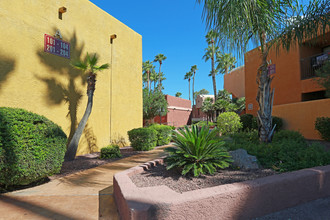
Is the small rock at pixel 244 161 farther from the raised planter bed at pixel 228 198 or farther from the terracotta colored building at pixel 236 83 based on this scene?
the terracotta colored building at pixel 236 83

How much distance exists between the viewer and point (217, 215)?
2338 millimetres

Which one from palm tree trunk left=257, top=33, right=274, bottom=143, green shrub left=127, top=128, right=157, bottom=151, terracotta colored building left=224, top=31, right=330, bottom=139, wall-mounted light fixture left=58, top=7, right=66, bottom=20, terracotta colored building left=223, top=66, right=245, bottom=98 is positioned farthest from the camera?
terracotta colored building left=223, top=66, right=245, bottom=98

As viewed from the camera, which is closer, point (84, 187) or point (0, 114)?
point (0, 114)

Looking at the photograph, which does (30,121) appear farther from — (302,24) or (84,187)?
(302,24)

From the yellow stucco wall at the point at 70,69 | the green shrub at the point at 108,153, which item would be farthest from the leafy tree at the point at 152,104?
the green shrub at the point at 108,153

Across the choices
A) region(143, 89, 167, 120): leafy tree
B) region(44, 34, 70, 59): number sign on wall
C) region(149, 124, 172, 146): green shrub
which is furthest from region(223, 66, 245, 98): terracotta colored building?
region(44, 34, 70, 59): number sign on wall

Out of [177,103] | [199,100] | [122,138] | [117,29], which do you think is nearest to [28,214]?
[122,138]

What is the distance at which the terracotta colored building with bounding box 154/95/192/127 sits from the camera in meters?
28.6

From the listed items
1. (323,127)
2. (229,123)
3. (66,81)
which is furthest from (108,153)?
(323,127)

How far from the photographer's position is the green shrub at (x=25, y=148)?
12.4ft

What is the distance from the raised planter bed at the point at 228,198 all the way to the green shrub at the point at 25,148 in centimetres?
214

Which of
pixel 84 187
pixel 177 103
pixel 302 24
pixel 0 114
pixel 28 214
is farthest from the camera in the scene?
pixel 177 103

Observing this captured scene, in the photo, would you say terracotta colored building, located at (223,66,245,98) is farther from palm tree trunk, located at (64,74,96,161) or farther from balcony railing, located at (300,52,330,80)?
palm tree trunk, located at (64,74,96,161)

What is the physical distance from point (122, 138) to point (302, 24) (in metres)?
8.67
